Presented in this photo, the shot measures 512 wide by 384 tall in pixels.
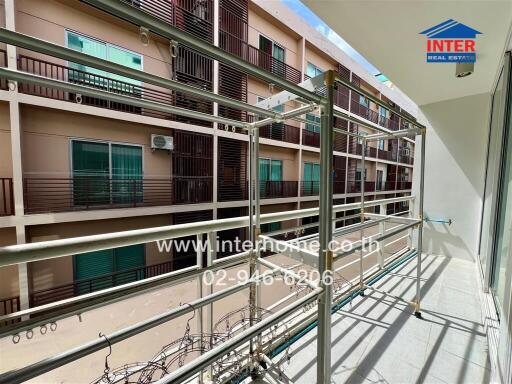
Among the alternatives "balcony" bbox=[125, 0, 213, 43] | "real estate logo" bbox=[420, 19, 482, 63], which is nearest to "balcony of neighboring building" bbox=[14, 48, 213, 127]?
"balcony" bbox=[125, 0, 213, 43]

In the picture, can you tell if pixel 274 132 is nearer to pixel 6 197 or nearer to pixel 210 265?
pixel 6 197

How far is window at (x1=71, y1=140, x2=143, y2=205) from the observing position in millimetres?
4234

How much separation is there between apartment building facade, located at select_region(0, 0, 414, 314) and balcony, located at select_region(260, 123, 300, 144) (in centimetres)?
8

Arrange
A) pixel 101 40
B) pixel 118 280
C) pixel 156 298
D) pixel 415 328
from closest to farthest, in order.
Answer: pixel 415 328
pixel 156 298
pixel 101 40
pixel 118 280

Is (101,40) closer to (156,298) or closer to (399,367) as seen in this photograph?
(156,298)

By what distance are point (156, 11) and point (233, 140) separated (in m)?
3.18

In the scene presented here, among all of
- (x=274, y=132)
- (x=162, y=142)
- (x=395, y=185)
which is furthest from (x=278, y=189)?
(x=395, y=185)

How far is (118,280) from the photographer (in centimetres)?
470

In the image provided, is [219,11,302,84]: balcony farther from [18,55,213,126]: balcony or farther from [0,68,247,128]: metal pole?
[0,68,247,128]: metal pole

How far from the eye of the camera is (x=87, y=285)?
14.4 feet

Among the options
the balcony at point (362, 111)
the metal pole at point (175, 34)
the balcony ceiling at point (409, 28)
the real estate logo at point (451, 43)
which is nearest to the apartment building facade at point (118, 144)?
the balcony ceiling at point (409, 28)

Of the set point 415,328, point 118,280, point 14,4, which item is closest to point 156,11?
point 14,4

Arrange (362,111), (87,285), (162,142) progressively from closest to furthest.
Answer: (87,285) < (162,142) < (362,111)

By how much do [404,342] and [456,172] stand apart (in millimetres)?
2783
